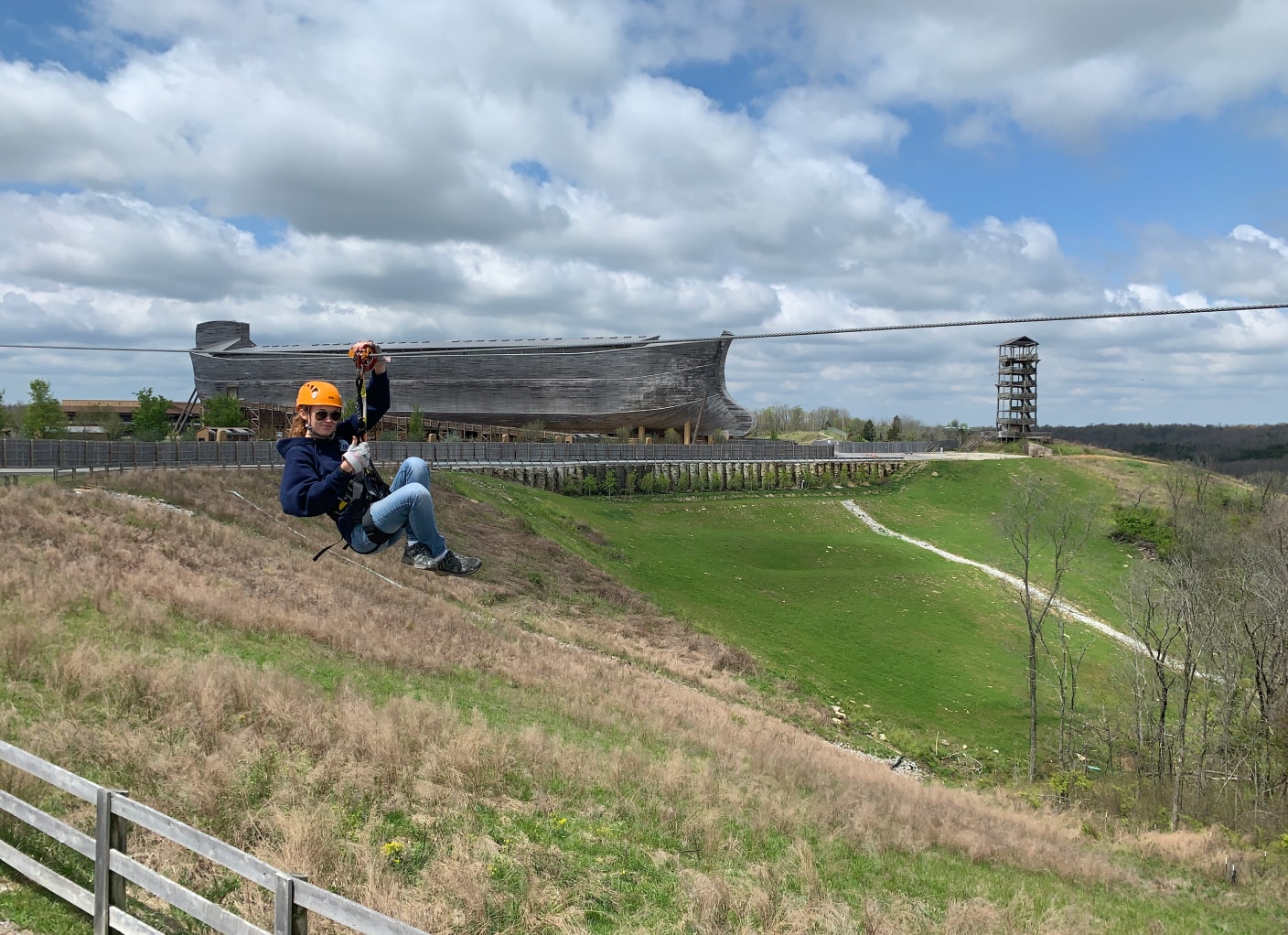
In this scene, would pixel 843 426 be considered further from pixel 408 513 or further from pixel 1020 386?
pixel 408 513

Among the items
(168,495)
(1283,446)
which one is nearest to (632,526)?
(168,495)

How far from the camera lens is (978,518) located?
66375 millimetres

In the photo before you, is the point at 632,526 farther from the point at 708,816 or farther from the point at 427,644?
the point at 708,816

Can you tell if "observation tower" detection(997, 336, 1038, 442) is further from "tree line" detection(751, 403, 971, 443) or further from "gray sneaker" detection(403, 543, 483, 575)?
"gray sneaker" detection(403, 543, 483, 575)

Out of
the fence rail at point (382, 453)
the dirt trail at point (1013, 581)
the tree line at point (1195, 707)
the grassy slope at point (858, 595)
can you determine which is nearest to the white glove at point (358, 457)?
the fence rail at point (382, 453)

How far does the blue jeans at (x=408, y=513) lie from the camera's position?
7.66 meters

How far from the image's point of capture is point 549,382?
271 ft

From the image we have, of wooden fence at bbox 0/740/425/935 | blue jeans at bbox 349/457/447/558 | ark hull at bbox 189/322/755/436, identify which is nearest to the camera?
wooden fence at bbox 0/740/425/935

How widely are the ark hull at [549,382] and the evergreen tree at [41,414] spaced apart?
2081cm

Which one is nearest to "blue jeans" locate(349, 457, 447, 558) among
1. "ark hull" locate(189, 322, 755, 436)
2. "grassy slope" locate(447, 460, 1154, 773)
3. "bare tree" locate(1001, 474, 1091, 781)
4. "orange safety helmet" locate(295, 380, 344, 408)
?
"orange safety helmet" locate(295, 380, 344, 408)

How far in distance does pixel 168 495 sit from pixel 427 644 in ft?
51.9

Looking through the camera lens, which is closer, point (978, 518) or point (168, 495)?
point (168, 495)

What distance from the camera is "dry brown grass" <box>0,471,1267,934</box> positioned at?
8227 mm

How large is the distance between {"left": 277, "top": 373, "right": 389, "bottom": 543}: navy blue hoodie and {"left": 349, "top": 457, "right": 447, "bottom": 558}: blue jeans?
0.26 metres
